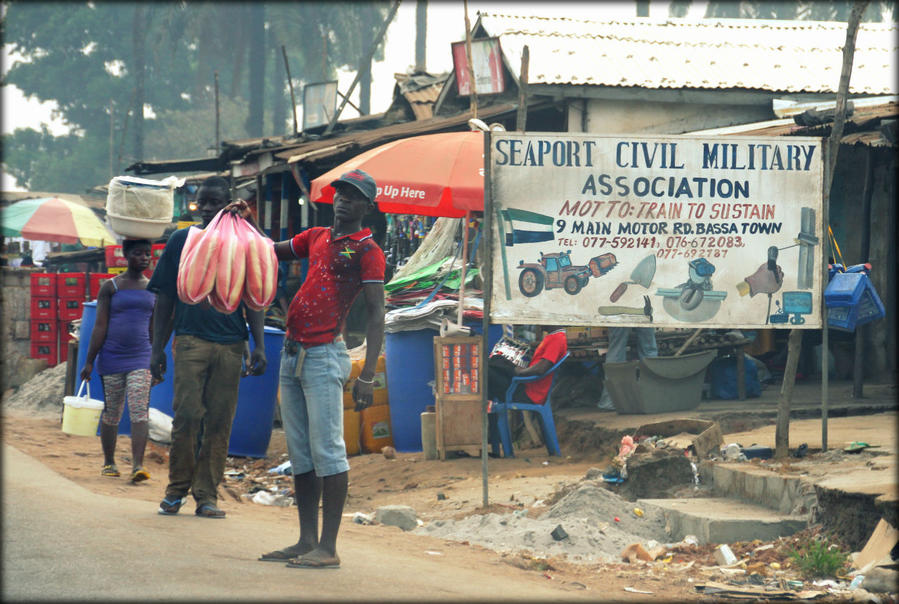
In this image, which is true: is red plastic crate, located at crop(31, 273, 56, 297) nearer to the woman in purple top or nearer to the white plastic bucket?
the white plastic bucket

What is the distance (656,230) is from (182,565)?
15.0ft

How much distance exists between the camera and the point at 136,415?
7.78 m

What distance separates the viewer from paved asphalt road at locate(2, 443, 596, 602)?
4348mm

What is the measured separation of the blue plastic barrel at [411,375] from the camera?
10.4m

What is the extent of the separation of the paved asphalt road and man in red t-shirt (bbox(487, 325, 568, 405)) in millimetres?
3432

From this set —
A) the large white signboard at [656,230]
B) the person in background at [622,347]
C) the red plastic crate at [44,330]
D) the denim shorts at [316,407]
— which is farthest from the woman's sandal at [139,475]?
the red plastic crate at [44,330]

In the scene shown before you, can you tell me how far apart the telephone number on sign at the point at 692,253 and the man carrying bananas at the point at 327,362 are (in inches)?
132

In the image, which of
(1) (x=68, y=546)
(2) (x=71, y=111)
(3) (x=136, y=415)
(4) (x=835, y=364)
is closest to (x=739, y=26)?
(4) (x=835, y=364)

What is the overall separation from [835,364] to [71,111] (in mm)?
46458

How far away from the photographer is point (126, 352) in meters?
7.78

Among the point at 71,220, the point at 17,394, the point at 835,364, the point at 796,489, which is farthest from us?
the point at 71,220

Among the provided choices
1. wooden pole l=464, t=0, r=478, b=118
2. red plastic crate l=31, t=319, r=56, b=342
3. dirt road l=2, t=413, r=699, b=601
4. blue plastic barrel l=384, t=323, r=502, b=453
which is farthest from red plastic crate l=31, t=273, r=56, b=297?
dirt road l=2, t=413, r=699, b=601

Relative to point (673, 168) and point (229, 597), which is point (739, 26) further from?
point (229, 597)

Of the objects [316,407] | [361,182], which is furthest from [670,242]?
[316,407]
